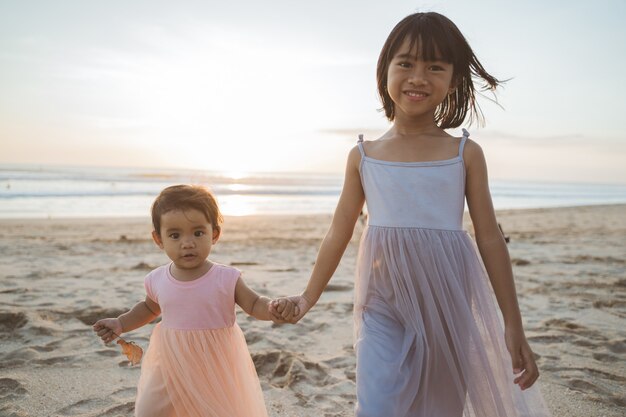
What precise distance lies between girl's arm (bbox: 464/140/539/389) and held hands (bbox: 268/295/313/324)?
89cm

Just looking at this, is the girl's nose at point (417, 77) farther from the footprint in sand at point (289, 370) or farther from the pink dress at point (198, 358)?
the footprint in sand at point (289, 370)

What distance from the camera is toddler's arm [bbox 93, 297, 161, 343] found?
2.63 metres

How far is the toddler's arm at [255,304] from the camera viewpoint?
2.50 m

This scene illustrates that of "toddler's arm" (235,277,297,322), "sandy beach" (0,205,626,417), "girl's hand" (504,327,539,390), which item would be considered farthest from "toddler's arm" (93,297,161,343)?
"girl's hand" (504,327,539,390)

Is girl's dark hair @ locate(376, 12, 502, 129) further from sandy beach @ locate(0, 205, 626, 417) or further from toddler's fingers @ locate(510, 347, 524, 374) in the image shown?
sandy beach @ locate(0, 205, 626, 417)

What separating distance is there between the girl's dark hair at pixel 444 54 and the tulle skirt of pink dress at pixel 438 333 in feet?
2.52

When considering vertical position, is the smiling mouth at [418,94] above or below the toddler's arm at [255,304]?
above

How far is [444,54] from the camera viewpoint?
92.9 inches

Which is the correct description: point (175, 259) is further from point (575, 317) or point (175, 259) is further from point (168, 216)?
→ point (575, 317)

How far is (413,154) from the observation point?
2383 mm

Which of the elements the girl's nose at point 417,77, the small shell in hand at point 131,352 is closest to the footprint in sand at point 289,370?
the small shell in hand at point 131,352

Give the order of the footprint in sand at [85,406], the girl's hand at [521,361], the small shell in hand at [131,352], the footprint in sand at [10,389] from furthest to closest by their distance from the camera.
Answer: the footprint in sand at [10,389]
the footprint in sand at [85,406]
the small shell in hand at [131,352]
the girl's hand at [521,361]

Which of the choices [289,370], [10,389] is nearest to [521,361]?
[289,370]

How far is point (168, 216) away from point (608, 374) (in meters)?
3.43
